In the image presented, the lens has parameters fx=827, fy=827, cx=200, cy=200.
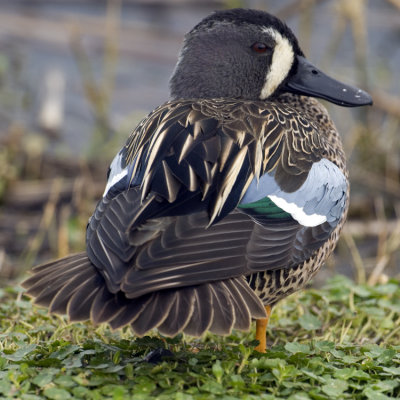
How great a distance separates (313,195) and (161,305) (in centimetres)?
107

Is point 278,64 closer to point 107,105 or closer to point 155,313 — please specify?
point 155,313

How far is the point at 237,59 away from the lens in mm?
4441

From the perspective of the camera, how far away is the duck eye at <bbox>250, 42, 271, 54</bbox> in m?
4.45

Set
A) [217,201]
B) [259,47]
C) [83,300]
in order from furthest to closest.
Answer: [259,47], [217,201], [83,300]

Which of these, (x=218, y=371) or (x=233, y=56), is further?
(x=233, y=56)

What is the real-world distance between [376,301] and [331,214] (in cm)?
95

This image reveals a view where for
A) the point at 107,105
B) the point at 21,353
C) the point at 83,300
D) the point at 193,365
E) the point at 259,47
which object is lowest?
the point at 21,353

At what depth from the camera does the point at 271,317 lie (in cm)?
458

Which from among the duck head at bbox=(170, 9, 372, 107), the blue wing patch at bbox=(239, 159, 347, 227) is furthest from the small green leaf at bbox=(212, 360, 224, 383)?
the duck head at bbox=(170, 9, 372, 107)

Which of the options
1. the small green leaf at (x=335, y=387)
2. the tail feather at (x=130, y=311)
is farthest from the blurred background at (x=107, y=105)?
the tail feather at (x=130, y=311)

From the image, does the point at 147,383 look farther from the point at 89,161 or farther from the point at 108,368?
the point at 89,161

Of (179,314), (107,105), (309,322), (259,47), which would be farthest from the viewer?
(107,105)

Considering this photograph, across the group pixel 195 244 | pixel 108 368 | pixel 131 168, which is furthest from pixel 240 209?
pixel 108 368

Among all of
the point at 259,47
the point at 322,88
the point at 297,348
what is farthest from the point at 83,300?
the point at 322,88
